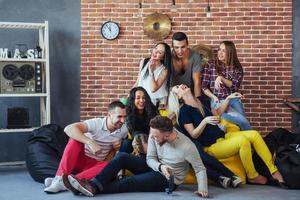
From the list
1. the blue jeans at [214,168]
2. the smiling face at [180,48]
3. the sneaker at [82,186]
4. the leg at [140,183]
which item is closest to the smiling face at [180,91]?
the smiling face at [180,48]

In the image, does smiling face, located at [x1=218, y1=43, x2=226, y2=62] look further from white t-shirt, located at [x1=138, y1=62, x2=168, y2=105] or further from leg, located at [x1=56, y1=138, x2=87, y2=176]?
leg, located at [x1=56, y1=138, x2=87, y2=176]

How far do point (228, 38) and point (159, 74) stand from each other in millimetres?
1570

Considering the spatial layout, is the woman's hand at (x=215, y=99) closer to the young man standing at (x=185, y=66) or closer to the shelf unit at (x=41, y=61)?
the young man standing at (x=185, y=66)

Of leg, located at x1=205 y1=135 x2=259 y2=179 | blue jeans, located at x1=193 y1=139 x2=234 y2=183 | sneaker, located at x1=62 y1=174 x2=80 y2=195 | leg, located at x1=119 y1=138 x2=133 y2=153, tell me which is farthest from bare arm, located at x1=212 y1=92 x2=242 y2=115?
sneaker, located at x1=62 y1=174 x2=80 y2=195

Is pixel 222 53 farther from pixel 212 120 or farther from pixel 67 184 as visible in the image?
pixel 67 184

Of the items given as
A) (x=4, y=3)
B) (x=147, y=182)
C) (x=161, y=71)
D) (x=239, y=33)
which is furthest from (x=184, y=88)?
(x=4, y=3)

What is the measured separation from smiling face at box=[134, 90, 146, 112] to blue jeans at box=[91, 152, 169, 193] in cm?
58

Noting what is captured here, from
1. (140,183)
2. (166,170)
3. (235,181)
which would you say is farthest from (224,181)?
(140,183)

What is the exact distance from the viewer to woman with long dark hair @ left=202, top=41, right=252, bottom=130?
19.9 ft

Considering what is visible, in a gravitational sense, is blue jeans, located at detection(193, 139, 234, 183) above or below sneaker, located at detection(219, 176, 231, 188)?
above

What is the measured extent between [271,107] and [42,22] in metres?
3.42

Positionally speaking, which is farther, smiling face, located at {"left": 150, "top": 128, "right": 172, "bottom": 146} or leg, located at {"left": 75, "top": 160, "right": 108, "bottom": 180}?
leg, located at {"left": 75, "top": 160, "right": 108, "bottom": 180}

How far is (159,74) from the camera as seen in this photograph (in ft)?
19.5

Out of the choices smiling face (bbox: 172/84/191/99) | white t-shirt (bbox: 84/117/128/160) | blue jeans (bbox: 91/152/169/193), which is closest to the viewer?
blue jeans (bbox: 91/152/169/193)
